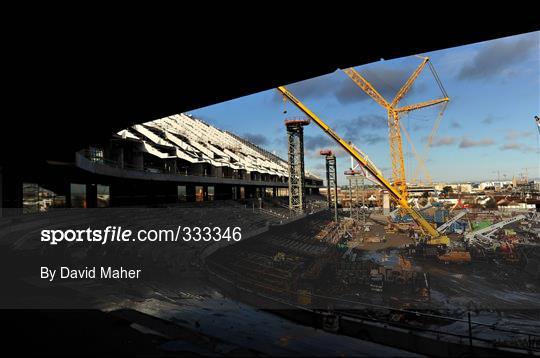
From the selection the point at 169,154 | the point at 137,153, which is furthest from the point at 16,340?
the point at 169,154

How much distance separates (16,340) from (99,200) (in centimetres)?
2990

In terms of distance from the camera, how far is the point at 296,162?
69.8 metres

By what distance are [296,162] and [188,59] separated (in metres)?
62.0

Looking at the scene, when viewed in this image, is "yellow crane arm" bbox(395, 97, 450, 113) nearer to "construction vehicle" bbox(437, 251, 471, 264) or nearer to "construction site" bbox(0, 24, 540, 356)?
"construction site" bbox(0, 24, 540, 356)

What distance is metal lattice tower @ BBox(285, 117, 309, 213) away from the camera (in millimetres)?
69062

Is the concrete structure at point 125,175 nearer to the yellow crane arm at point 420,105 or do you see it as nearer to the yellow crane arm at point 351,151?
the yellow crane arm at point 351,151

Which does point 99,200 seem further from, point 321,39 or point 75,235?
point 321,39

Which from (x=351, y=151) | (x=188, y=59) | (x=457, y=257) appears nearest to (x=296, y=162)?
(x=351, y=151)

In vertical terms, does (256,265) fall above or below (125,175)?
below

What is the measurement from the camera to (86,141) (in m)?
17.3

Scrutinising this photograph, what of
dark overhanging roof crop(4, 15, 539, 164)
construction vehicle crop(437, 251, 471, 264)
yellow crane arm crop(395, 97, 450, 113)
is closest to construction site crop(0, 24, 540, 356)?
construction vehicle crop(437, 251, 471, 264)

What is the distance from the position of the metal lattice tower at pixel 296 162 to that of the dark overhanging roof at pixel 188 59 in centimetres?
5790

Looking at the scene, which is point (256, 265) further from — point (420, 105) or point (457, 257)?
point (420, 105)

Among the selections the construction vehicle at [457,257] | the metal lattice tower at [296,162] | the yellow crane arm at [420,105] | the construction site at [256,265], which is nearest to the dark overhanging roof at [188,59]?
the construction site at [256,265]
